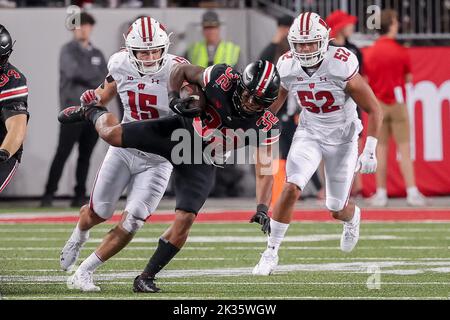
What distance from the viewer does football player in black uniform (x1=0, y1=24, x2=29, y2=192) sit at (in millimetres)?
6586

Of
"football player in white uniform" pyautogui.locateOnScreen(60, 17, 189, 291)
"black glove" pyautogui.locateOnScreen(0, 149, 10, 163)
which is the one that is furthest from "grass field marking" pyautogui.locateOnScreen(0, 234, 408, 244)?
"black glove" pyautogui.locateOnScreen(0, 149, 10, 163)

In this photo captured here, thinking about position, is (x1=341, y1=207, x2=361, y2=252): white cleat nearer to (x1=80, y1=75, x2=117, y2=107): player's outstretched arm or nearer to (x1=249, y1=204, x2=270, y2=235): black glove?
(x1=249, y1=204, x2=270, y2=235): black glove

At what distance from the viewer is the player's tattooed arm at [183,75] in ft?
22.8

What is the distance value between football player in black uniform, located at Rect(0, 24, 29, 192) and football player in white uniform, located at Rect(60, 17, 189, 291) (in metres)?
0.50

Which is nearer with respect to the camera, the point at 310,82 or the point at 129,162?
the point at 129,162

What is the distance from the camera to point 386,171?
1231 cm

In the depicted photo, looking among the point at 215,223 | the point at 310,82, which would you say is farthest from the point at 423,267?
the point at 215,223

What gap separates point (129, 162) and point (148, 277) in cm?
84

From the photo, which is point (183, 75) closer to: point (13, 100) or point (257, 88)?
point (257, 88)

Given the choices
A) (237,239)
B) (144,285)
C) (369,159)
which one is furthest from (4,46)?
(237,239)

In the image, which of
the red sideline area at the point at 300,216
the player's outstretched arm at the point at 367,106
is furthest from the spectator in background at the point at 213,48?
the player's outstretched arm at the point at 367,106

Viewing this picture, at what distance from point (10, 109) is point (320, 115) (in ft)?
7.75

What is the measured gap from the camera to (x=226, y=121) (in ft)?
22.4

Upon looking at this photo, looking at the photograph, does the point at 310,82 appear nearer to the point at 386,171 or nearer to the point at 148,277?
the point at 148,277
